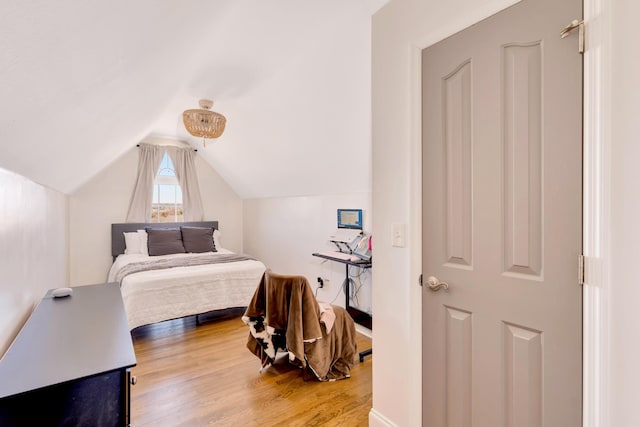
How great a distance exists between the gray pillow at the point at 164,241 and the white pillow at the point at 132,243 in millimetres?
196

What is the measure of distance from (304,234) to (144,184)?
2813 millimetres

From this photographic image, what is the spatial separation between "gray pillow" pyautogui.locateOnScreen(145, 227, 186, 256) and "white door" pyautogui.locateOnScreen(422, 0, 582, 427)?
13.3 ft

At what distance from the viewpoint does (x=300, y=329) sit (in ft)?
7.03

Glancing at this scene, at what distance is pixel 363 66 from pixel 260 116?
1510 mm

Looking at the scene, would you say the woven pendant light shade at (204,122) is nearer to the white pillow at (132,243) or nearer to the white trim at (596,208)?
the white pillow at (132,243)

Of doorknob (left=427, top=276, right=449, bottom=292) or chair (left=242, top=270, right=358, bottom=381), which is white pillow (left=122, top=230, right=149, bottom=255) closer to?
chair (left=242, top=270, right=358, bottom=381)

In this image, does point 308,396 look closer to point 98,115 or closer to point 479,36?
point 98,115

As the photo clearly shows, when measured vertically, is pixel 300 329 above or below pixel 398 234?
below

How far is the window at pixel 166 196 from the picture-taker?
16.6 feet

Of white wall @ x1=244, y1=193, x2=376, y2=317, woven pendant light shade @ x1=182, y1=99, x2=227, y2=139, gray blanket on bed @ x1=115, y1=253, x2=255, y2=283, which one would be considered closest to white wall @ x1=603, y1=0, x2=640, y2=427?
white wall @ x1=244, y1=193, x2=376, y2=317

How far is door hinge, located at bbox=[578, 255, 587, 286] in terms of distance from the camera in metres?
0.97

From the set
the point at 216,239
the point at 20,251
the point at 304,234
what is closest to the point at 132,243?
the point at 216,239

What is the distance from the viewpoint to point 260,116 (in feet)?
11.1

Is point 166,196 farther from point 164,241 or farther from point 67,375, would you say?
point 67,375
